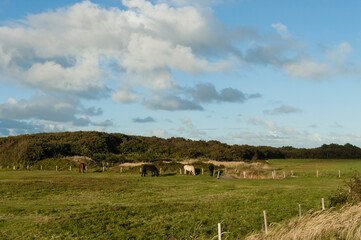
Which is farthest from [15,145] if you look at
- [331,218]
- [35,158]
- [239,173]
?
[331,218]

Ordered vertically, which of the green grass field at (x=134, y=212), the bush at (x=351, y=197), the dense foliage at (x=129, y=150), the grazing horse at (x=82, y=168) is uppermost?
the dense foliage at (x=129, y=150)

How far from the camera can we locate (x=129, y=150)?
118 metres

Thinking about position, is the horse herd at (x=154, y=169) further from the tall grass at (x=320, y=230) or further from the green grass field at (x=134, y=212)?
the tall grass at (x=320, y=230)

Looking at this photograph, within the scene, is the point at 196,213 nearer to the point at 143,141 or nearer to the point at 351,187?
the point at 351,187

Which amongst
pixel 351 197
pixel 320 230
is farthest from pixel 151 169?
pixel 320 230

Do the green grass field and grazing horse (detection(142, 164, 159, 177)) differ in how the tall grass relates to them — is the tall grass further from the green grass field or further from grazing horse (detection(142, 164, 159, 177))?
grazing horse (detection(142, 164, 159, 177))

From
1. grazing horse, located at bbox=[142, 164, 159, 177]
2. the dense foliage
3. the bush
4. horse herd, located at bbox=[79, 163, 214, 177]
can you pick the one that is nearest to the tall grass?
the bush

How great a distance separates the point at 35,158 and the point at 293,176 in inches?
2112

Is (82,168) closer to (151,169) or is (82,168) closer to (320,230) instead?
(151,169)

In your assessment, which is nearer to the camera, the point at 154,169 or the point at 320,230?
the point at 320,230

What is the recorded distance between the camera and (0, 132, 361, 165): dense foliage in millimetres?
77625

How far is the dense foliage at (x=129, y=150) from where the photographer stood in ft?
255

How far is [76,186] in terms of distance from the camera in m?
36.6

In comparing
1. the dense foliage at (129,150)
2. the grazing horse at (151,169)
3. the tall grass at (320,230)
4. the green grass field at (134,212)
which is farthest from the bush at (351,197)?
the dense foliage at (129,150)
